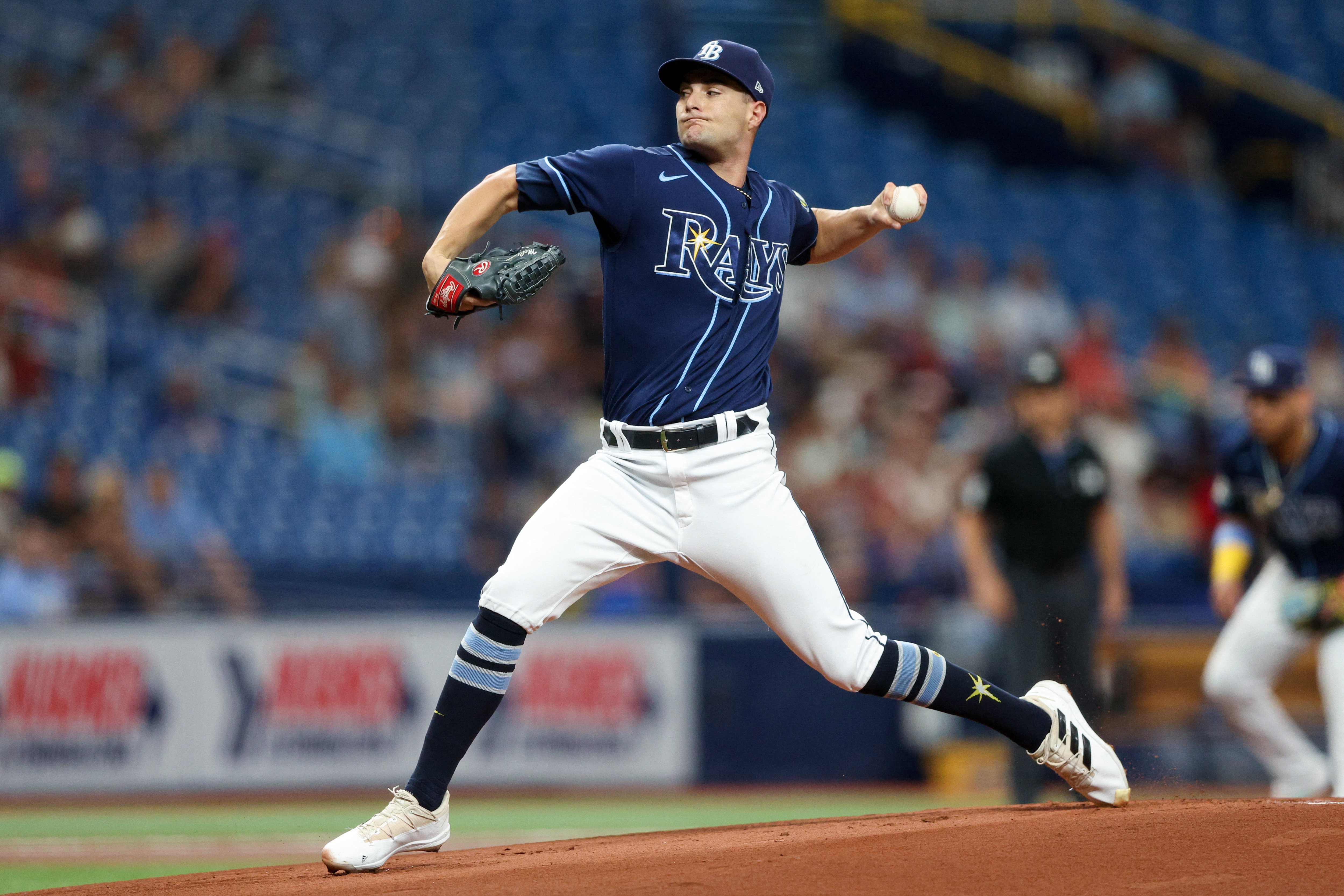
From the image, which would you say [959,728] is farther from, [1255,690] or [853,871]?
[853,871]

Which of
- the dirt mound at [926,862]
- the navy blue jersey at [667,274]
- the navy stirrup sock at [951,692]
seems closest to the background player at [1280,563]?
the dirt mound at [926,862]

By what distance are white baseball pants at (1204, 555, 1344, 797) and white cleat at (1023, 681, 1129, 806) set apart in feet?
5.67

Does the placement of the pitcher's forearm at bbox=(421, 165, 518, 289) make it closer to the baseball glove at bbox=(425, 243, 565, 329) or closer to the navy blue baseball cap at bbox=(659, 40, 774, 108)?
the baseball glove at bbox=(425, 243, 565, 329)

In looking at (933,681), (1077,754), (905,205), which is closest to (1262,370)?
(1077,754)

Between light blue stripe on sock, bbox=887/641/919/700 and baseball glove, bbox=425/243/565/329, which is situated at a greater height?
baseball glove, bbox=425/243/565/329

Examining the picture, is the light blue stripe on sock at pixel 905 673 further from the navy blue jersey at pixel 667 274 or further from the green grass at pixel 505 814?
the green grass at pixel 505 814

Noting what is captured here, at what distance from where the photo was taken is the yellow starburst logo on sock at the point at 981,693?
188 inches

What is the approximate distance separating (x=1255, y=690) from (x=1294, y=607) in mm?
456

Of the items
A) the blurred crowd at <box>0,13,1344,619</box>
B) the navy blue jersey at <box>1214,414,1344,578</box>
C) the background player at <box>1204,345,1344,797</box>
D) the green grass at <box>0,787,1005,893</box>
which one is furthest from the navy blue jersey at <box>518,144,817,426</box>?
the blurred crowd at <box>0,13,1344,619</box>

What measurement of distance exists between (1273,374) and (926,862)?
309 centimetres

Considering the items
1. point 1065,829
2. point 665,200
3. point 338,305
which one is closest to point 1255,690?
point 1065,829

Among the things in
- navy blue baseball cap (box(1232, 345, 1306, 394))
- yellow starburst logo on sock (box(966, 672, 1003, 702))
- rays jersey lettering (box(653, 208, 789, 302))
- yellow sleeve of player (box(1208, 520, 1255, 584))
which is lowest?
yellow starburst logo on sock (box(966, 672, 1003, 702))

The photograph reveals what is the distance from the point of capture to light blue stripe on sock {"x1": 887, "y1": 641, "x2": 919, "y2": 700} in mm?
4672

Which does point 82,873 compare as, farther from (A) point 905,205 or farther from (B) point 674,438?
(A) point 905,205
